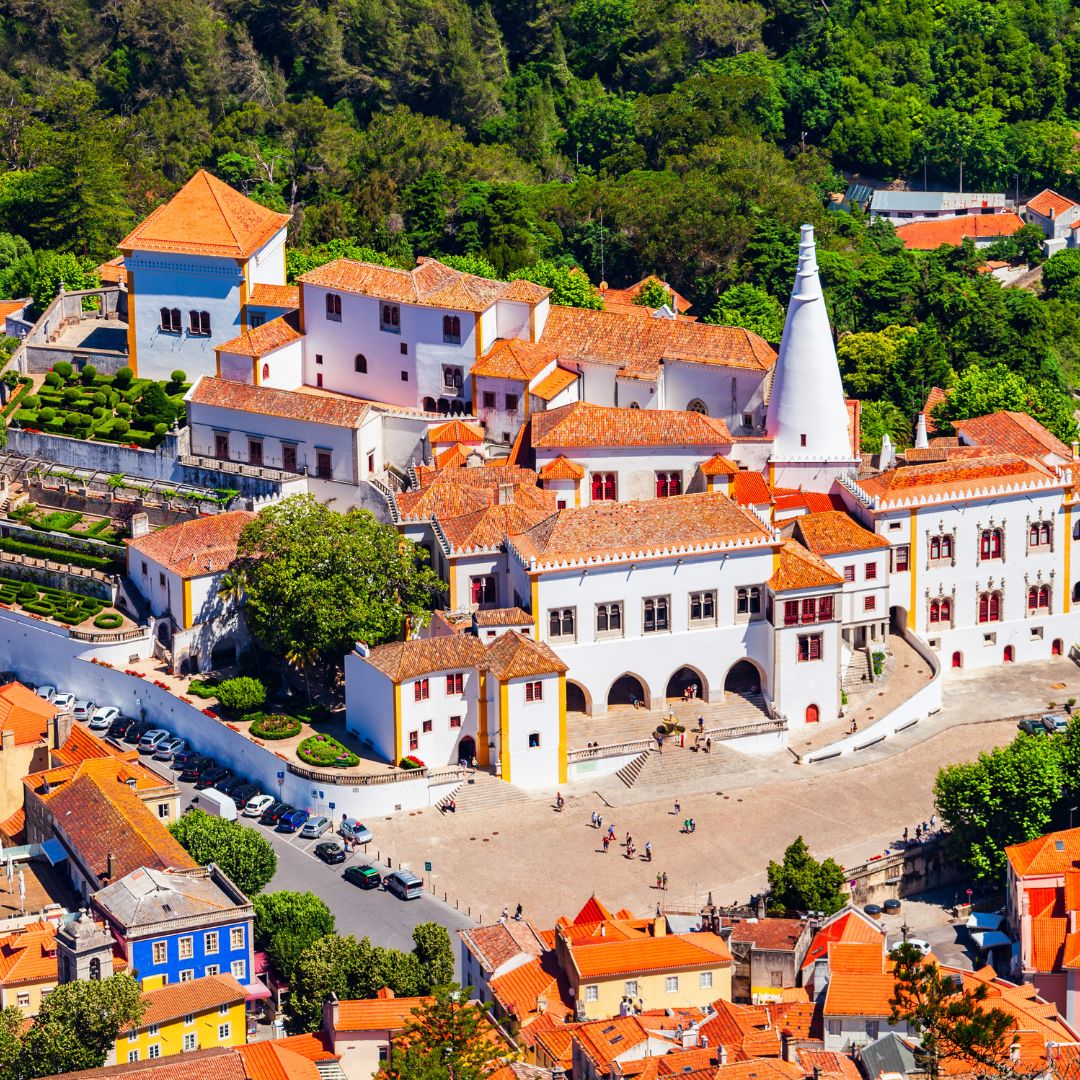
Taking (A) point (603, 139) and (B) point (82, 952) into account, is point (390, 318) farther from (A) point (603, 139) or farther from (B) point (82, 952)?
(A) point (603, 139)

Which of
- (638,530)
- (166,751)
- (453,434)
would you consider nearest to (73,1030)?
(166,751)

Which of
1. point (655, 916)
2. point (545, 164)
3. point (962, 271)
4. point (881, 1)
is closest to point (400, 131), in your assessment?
point (545, 164)

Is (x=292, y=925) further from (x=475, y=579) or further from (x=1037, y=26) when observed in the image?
(x=1037, y=26)

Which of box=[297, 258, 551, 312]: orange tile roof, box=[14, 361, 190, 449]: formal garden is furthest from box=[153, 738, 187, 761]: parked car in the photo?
box=[297, 258, 551, 312]: orange tile roof

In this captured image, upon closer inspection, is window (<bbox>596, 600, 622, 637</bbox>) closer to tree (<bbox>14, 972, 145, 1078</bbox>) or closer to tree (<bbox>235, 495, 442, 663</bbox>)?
tree (<bbox>235, 495, 442, 663</bbox>)

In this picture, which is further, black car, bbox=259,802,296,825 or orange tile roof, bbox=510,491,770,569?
orange tile roof, bbox=510,491,770,569
